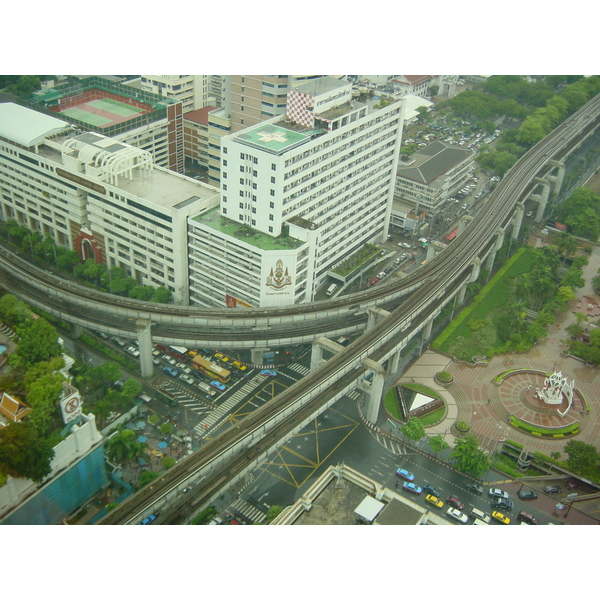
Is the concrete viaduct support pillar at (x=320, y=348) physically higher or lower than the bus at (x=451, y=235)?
higher

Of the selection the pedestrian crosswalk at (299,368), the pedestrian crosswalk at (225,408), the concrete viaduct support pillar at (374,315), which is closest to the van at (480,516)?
the pedestrian crosswalk at (299,368)

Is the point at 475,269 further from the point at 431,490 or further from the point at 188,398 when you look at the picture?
the point at 188,398

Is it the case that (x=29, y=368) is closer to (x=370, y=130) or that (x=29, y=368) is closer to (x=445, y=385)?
(x=445, y=385)

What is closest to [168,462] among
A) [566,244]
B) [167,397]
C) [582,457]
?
[167,397]

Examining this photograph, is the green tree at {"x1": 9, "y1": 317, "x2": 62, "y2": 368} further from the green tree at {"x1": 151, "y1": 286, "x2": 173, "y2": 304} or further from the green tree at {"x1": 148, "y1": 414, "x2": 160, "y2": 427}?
the green tree at {"x1": 151, "y1": 286, "x2": 173, "y2": 304}

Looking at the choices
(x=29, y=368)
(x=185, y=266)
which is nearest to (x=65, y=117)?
(x=185, y=266)

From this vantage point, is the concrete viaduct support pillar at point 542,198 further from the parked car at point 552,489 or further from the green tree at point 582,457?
the parked car at point 552,489
